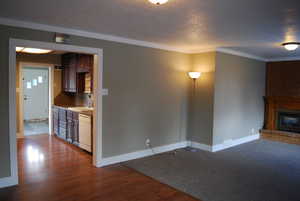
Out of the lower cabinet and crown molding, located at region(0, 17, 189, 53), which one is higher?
crown molding, located at region(0, 17, 189, 53)

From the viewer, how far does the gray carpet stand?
3146 millimetres

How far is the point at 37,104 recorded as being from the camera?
9.09 meters

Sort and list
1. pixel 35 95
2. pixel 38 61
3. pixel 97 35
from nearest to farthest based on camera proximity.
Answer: pixel 97 35 < pixel 38 61 < pixel 35 95

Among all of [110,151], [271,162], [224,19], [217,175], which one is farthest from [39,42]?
[271,162]

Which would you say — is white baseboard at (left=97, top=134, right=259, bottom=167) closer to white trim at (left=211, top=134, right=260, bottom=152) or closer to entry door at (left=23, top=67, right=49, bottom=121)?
white trim at (left=211, top=134, right=260, bottom=152)

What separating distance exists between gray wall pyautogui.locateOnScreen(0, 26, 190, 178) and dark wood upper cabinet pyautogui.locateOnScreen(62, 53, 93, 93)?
136 centimetres

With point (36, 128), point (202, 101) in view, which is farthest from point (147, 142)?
point (36, 128)

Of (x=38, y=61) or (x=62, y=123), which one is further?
(x=38, y=61)

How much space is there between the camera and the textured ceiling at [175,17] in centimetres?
237

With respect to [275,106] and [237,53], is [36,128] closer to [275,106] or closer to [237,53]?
[237,53]

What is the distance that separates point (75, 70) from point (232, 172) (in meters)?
4.34

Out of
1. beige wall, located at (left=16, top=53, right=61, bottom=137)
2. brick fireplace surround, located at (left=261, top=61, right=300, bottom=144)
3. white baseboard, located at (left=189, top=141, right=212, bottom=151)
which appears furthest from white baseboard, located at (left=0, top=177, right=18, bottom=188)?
brick fireplace surround, located at (left=261, top=61, right=300, bottom=144)

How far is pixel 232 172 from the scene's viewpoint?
391 centimetres

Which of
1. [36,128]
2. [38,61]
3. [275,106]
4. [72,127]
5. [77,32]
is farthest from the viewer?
[36,128]
